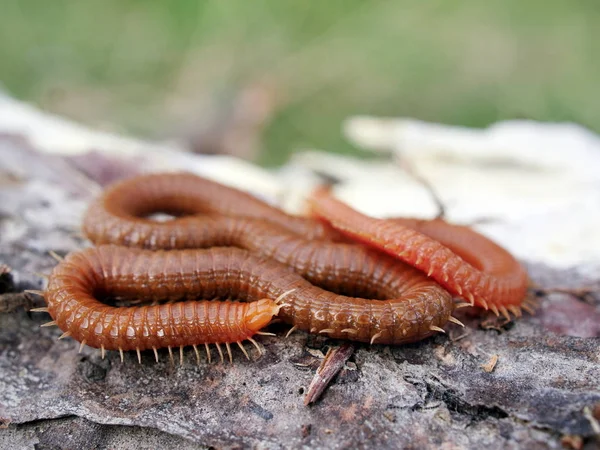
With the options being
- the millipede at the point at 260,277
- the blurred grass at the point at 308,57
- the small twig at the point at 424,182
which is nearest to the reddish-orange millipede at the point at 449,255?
the millipede at the point at 260,277

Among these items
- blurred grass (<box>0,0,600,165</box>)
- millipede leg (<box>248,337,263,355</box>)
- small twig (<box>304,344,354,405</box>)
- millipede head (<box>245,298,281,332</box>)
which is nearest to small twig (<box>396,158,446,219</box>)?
small twig (<box>304,344,354,405</box>)

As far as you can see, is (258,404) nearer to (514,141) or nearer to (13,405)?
(13,405)

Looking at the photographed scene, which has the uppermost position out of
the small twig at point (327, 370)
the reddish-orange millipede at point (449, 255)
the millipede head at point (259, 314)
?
the reddish-orange millipede at point (449, 255)

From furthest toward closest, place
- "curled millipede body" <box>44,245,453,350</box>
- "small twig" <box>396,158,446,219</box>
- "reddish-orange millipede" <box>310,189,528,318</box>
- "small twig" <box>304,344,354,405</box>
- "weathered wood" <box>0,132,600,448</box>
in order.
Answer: "small twig" <box>396,158,446,219</box> → "reddish-orange millipede" <box>310,189,528,318</box> → "curled millipede body" <box>44,245,453,350</box> → "small twig" <box>304,344,354,405</box> → "weathered wood" <box>0,132,600,448</box>

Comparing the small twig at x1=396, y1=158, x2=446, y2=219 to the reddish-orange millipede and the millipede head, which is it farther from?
the millipede head

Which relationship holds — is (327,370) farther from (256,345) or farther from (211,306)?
(211,306)

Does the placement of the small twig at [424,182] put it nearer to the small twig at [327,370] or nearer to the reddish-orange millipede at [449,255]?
the reddish-orange millipede at [449,255]
